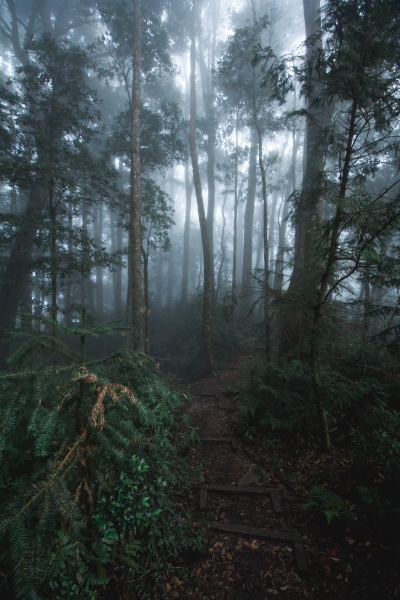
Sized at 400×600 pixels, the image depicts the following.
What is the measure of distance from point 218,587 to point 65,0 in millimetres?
33460

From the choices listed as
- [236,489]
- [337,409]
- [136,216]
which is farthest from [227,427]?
[136,216]

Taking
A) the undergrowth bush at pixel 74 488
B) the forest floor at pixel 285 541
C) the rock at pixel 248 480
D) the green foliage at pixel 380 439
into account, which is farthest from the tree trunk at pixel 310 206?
the undergrowth bush at pixel 74 488

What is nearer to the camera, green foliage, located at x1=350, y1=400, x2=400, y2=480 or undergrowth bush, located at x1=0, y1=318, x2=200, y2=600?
undergrowth bush, located at x1=0, y1=318, x2=200, y2=600

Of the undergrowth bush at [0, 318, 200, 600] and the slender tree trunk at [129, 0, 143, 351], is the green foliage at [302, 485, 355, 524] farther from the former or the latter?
the slender tree trunk at [129, 0, 143, 351]

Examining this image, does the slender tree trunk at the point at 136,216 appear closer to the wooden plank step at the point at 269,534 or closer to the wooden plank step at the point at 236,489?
the wooden plank step at the point at 236,489

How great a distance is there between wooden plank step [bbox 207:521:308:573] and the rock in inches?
35.6

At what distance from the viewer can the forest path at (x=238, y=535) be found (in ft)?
9.86

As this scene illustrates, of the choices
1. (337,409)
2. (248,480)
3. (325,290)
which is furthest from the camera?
(337,409)

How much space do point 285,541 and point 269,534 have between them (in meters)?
0.22

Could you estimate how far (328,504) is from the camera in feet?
12.2

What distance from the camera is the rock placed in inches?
181

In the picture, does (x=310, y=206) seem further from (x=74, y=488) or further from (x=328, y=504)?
(x=74, y=488)

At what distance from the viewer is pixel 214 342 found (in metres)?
13.2

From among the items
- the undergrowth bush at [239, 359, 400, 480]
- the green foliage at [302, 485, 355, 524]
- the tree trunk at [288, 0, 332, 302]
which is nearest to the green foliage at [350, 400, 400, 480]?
the undergrowth bush at [239, 359, 400, 480]
